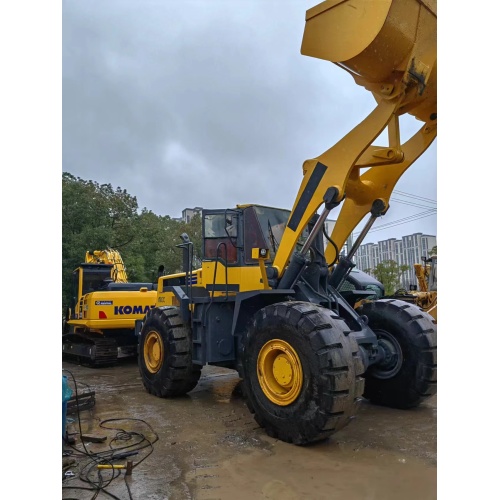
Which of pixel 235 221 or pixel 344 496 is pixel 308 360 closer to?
pixel 344 496

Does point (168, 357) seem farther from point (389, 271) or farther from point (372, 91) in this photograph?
point (389, 271)

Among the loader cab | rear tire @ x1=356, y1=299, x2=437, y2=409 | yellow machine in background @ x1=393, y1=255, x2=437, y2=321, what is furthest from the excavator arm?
yellow machine in background @ x1=393, y1=255, x2=437, y2=321

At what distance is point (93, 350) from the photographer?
9836 millimetres

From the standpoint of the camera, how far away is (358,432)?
495 centimetres

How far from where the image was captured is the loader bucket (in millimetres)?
4227

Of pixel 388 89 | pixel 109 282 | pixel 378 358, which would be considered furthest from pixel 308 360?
pixel 109 282

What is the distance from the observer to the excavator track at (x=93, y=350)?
9.87m

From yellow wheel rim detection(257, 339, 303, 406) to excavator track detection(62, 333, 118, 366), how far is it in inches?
233

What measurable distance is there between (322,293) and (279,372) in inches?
53.9

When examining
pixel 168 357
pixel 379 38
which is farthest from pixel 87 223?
pixel 379 38

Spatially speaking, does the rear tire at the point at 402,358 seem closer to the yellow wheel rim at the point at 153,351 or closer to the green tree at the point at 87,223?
the yellow wheel rim at the point at 153,351

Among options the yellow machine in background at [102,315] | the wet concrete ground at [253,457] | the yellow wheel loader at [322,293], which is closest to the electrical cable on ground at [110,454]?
the wet concrete ground at [253,457]

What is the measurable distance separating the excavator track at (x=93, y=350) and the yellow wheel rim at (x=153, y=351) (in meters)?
3.16

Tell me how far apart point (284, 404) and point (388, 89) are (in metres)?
3.27
